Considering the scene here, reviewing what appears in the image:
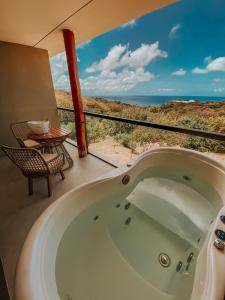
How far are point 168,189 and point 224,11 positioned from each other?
708cm

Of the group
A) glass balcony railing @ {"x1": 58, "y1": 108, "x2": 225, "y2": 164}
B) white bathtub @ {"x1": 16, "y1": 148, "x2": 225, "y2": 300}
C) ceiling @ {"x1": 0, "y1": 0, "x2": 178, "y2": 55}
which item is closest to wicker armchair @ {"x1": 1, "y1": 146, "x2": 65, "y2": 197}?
white bathtub @ {"x1": 16, "y1": 148, "x2": 225, "y2": 300}

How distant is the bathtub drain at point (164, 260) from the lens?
3.89ft

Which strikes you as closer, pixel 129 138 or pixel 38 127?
pixel 38 127

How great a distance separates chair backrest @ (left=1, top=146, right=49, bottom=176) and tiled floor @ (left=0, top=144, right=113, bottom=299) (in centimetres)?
35

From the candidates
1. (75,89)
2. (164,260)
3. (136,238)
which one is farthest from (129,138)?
(164,260)

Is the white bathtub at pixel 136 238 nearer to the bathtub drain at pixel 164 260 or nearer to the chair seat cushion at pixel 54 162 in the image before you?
the bathtub drain at pixel 164 260

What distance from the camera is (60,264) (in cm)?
96

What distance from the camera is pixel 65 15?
2.03 m

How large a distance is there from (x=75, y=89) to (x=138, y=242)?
245cm

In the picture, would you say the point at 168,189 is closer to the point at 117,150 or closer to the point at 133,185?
the point at 133,185

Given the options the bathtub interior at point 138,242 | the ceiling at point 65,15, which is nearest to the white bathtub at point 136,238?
the bathtub interior at point 138,242

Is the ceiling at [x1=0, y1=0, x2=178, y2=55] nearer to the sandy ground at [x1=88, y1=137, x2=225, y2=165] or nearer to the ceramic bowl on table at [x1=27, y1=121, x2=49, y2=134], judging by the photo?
the ceramic bowl on table at [x1=27, y1=121, x2=49, y2=134]

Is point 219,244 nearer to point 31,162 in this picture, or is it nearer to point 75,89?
point 31,162

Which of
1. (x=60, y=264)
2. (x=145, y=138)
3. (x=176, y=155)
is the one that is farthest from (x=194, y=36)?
(x=60, y=264)
